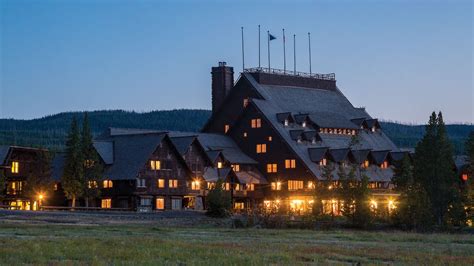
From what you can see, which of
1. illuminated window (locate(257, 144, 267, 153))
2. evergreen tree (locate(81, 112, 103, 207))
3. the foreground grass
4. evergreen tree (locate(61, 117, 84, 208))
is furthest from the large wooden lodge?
the foreground grass

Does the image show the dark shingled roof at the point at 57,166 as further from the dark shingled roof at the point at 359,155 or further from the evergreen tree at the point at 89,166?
the dark shingled roof at the point at 359,155

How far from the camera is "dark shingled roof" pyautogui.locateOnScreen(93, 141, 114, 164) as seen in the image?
11638 cm

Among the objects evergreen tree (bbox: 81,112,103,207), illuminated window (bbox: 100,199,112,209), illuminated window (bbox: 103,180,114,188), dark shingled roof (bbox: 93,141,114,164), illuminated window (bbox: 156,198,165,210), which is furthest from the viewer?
illuminated window (bbox: 156,198,165,210)

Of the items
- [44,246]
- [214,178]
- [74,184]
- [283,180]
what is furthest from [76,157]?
[44,246]

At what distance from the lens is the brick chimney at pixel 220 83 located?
14800cm

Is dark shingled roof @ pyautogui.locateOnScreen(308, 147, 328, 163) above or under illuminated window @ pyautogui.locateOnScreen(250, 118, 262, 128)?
under

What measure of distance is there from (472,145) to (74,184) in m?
49.7

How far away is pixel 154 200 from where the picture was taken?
11850cm

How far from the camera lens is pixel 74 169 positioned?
10869 cm

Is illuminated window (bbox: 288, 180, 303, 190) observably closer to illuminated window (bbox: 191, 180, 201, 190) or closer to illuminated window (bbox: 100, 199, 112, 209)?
illuminated window (bbox: 191, 180, 201, 190)

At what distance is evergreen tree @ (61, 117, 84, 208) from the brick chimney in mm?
42560

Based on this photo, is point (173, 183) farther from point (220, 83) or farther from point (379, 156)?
point (379, 156)

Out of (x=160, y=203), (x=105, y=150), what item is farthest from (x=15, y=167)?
(x=160, y=203)

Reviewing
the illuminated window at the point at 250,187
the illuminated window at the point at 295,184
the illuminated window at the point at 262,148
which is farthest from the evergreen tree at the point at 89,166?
the illuminated window at the point at 295,184
